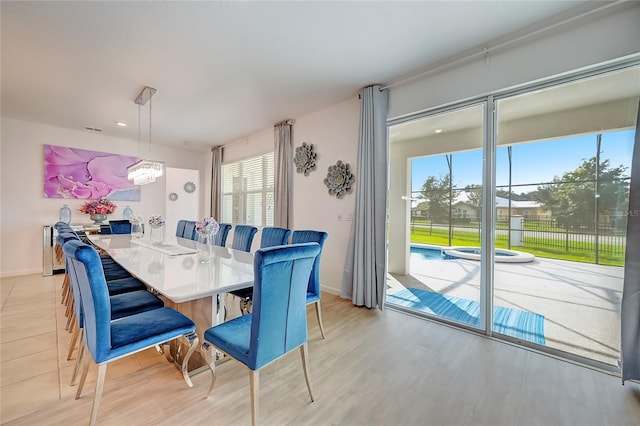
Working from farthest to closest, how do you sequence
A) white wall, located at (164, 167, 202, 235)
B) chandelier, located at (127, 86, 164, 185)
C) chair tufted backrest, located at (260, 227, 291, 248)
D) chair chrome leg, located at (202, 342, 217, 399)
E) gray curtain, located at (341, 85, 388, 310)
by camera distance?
white wall, located at (164, 167, 202, 235) → chandelier, located at (127, 86, 164, 185) → gray curtain, located at (341, 85, 388, 310) → chair tufted backrest, located at (260, 227, 291, 248) → chair chrome leg, located at (202, 342, 217, 399)

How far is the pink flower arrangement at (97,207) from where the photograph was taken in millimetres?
4820

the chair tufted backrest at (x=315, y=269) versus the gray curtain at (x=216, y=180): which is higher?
the gray curtain at (x=216, y=180)

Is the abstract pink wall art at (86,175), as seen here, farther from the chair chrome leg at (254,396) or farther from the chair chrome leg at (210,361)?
the chair chrome leg at (254,396)

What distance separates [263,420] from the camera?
145 centimetres

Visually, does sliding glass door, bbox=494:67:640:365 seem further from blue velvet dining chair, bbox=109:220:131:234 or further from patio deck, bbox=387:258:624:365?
blue velvet dining chair, bbox=109:220:131:234

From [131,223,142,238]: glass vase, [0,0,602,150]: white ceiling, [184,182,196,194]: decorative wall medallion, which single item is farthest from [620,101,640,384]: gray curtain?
[184,182,196,194]: decorative wall medallion

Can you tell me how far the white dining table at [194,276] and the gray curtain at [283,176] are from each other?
69.1 inches

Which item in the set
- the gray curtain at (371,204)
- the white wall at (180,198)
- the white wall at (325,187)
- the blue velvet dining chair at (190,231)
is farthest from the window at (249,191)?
the gray curtain at (371,204)

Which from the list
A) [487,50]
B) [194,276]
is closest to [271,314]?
[194,276]

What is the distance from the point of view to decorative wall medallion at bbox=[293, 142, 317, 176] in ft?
13.2

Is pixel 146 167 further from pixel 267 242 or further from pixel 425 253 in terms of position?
pixel 425 253

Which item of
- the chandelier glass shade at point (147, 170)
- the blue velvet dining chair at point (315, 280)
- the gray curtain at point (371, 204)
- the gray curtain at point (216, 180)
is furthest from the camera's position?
the gray curtain at point (216, 180)

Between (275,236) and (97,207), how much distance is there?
4.20m

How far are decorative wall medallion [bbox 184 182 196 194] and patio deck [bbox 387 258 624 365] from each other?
617 cm
